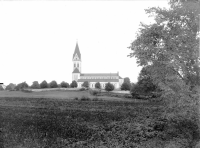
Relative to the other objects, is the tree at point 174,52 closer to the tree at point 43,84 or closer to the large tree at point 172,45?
the large tree at point 172,45

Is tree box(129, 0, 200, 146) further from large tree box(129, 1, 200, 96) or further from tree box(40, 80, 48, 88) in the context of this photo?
tree box(40, 80, 48, 88)

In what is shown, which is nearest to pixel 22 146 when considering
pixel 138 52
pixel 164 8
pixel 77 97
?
pixel 138 52

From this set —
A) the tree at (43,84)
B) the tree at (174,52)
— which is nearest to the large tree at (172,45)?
the tree at (174,52)

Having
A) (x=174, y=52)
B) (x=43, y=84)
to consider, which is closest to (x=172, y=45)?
(x=174, y=52)

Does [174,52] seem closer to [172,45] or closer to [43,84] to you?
[172,45]

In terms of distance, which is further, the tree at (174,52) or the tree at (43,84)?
the tree at (43,84)

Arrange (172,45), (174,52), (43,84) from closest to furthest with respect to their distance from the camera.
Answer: (174,52) → (172,45) → (43,84)

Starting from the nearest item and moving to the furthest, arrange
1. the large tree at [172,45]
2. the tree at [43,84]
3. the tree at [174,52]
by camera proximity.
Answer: the tree at [174,52], the large tree at [172,45], the tree at [43,84]

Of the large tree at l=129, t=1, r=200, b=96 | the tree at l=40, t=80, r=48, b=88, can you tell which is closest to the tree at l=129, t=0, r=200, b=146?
the large tree at l=129, t=1, r=200, b=96

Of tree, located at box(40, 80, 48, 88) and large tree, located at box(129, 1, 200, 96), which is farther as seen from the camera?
tree, located at box(40, 80, 48, 88)

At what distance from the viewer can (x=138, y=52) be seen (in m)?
11.8

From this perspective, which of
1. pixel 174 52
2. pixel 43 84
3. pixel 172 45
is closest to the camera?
pixel 174 52

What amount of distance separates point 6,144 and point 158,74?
921 cm

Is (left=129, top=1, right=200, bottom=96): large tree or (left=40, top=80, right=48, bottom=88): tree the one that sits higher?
(left=129, top=1, right=200, bottom=96): large tree
